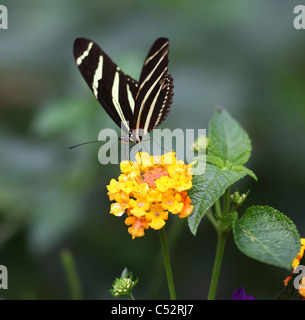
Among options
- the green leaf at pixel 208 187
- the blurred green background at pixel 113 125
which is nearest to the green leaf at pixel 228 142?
the green leaf at pixel 208 187

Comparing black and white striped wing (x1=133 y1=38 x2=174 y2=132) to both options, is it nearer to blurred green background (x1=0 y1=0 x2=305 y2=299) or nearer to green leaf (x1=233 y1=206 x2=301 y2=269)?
blurred green background (x1=0 y1=0 x2=305 y2=299)

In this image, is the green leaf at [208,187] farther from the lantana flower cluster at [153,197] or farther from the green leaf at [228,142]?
the green leaf at [228,142]

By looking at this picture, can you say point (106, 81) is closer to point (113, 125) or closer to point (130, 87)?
point (130, 87)

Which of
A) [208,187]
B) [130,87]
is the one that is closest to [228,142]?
[208,187]

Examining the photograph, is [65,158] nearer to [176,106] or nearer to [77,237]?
[77,237]

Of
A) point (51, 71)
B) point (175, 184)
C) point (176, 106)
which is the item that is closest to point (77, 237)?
point (176, 106)
